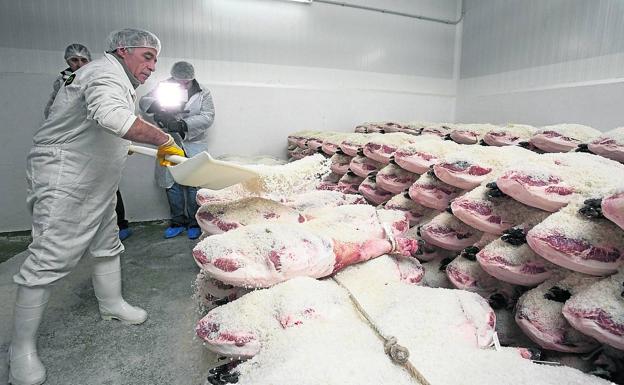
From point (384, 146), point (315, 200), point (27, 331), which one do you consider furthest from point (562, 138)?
point (27, 331)

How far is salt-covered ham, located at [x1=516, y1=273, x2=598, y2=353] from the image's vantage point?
923 millimetres

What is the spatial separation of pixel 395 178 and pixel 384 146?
0.23 meters

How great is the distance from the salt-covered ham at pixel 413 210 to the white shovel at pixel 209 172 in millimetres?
745

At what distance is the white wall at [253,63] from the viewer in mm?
3701

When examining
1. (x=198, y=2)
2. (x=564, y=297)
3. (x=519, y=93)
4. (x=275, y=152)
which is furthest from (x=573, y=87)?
(x=198, y=2)

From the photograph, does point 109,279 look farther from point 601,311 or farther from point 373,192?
point 601,311

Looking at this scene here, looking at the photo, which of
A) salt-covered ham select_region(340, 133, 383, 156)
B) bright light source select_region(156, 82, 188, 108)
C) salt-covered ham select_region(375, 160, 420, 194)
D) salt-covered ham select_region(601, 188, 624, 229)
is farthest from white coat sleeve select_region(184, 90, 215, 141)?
salt-covered ham select_region(601, 188, 624, 229)

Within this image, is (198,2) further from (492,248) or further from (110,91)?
(492,248)

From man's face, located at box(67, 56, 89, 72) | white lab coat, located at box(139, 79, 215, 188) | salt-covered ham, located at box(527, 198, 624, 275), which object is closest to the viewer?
salt-covered ham, located at box(527, 198, 624, 275)

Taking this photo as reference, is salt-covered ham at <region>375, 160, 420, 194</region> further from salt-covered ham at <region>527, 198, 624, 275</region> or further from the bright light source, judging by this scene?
the bright light source

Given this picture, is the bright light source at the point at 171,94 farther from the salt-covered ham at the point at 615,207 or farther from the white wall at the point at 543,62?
the white wall at the point at 543,62

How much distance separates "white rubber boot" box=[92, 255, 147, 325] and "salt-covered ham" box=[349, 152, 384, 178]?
161 centimetres

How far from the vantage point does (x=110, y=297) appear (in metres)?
2.13

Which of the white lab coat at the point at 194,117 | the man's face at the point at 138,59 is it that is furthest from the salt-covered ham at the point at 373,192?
the white lab coat at the point at 194,117
